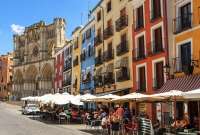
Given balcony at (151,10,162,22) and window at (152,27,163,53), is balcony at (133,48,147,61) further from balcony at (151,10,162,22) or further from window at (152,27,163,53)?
balcony at (151,10,162,22)

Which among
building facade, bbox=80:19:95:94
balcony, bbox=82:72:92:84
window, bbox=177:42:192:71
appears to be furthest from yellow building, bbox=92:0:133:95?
window, bbox=177:42:192:71

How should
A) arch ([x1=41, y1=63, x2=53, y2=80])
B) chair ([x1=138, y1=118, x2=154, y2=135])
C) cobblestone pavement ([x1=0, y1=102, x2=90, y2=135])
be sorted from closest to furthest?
chair ([x1=138, y1=118, x2=154, y2=135]), cobblestone pavement ([x1=0, y1=102, x2=90, y2=135]), arch ([x1=41, y1=63, x2=53, y2=80])

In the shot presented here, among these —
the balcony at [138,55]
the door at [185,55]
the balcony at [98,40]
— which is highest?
the balcony at [98,40]

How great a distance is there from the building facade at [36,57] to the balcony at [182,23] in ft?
250

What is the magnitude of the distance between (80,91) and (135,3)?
24730 mm

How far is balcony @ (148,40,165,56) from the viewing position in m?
33.2

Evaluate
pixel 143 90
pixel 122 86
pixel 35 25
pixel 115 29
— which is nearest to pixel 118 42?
pixel 115 29

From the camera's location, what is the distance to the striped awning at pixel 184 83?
2519 centimetres

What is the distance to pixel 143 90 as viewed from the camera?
35969 mm

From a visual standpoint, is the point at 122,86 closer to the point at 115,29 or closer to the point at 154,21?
the point at 115,29

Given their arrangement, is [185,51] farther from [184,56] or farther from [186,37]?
[186,37]

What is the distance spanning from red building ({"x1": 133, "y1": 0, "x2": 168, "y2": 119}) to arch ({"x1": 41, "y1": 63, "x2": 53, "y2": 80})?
73.1 meters

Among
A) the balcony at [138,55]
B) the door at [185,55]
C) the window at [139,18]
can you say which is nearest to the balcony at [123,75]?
the balcony at [138,55]

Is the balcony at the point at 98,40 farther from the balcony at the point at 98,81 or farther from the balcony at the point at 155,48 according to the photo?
the balcony at the point at 155,48
